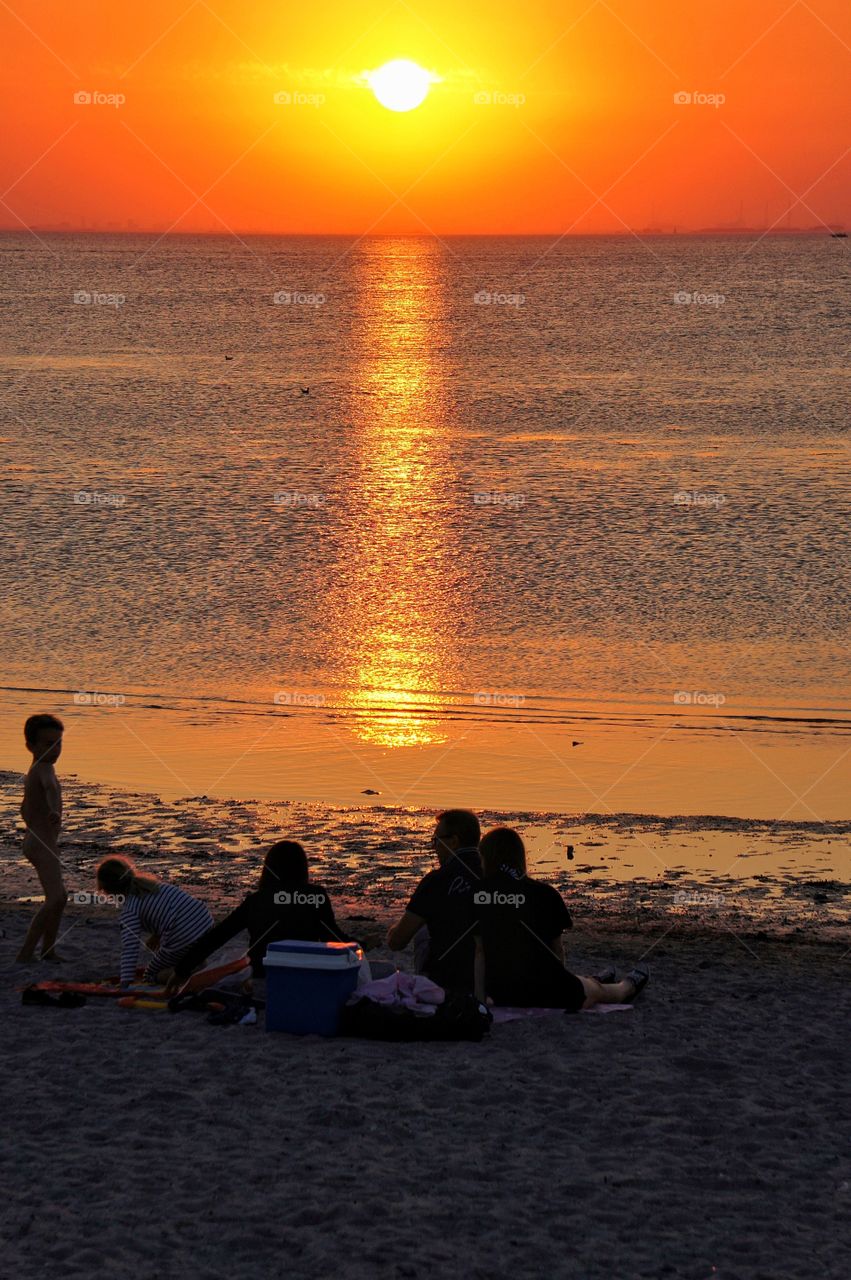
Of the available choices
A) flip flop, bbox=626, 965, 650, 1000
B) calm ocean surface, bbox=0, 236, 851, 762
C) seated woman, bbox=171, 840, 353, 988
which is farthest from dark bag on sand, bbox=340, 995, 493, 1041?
calm ocean surface, bbox=0, 236, 851, 762

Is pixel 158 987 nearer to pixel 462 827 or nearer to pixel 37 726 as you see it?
pixel 37 726

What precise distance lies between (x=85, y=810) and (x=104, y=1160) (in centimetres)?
860

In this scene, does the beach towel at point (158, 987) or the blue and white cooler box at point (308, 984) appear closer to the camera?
the blue and white cooler box at point (308, 984)

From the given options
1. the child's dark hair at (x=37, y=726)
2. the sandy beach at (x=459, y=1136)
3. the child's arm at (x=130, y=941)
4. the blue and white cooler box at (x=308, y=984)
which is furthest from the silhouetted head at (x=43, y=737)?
the blue and white cooler box at (x=308, y=984)

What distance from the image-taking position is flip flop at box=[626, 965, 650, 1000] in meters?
9.97

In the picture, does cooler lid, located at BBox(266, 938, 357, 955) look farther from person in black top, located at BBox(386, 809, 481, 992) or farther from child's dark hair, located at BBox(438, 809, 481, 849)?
child's dark hair, located at BBox(438, 809, 481, 849)

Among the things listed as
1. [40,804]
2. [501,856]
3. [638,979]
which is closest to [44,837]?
[40,804]

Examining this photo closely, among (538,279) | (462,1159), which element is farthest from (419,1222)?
(538,279)

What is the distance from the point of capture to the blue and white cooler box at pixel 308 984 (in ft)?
29.9

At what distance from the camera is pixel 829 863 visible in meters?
14.3

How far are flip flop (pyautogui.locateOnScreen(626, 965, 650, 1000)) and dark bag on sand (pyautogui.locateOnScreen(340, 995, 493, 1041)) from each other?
3.79 feet

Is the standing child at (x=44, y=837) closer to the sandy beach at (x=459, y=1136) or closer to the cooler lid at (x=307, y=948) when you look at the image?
the sandy beach at (x=459, y=1136)

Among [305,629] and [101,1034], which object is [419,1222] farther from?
[305,629]

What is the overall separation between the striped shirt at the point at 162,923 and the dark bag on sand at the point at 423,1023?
1341 mm
